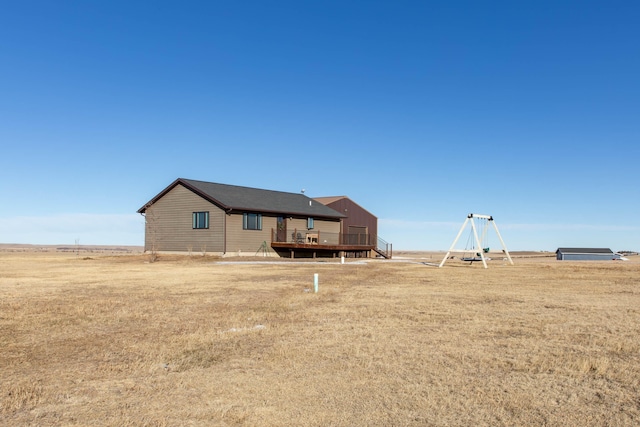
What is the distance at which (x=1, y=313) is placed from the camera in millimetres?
10852

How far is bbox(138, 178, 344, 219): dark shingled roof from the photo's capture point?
38250 millimetres

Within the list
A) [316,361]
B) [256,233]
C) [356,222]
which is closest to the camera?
[316,361]

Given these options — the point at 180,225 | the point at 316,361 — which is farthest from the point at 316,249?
the point at 316,361

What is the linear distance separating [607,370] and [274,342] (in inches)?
193

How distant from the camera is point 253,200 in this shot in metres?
41.4

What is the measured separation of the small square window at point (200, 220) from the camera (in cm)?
3844

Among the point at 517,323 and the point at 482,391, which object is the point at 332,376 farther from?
the point at 517,323

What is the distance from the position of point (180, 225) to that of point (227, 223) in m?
4.97

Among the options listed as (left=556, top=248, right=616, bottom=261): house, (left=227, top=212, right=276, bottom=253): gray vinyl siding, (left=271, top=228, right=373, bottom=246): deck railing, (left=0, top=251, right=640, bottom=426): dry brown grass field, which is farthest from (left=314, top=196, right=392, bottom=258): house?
(left=0, top=251, right=640, bottom=426): dry brown grass field

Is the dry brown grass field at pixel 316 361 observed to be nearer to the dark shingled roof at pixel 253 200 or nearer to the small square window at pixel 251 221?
the dark shingled roof at pixel 253 200

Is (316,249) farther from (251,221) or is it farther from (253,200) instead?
(253,200)

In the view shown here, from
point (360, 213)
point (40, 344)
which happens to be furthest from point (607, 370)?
point (360, 213)

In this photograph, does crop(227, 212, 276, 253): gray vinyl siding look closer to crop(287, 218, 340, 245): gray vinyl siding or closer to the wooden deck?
the wooden deck

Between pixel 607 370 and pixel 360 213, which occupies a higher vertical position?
pixel 360 213
